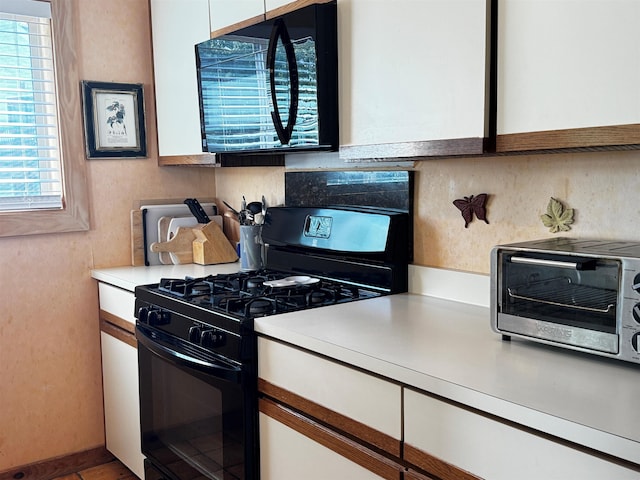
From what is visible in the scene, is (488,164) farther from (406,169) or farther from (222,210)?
(222,210)

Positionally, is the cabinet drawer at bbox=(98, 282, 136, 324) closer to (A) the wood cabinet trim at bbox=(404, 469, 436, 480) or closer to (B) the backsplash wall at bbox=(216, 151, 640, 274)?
(B) the backsplash wall at bbox=(216, 151, 640, 274)

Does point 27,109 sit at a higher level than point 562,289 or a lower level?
higher

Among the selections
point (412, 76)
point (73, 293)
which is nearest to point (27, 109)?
point (73, 293)

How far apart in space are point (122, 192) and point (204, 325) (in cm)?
115

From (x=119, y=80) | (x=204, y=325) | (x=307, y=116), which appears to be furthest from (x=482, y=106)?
(x=119, y=80)

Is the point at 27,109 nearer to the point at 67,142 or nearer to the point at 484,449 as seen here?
the point at 67,142

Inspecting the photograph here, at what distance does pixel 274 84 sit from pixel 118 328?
1245 mm

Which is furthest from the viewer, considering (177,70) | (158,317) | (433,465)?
(177,70)

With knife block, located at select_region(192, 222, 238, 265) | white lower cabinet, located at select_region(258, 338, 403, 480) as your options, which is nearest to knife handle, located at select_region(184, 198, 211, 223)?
knife block, located at select_region(192, 222, 238, 265)

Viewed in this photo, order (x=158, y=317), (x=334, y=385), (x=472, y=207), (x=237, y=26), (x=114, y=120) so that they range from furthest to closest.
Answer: (x=114, y=120)
(x=237, y=26)
(x=158, y=317)
(x=472, y=207)
(x=334, y=385)

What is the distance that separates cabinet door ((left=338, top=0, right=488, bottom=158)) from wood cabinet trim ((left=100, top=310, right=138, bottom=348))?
1.18 metres

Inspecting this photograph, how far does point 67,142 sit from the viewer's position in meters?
2.70

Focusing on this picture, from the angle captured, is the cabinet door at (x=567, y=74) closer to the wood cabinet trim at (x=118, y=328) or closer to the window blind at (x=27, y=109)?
the wood cabinet trim at (x=118, y=328)

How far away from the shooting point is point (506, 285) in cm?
153
